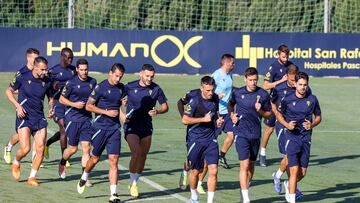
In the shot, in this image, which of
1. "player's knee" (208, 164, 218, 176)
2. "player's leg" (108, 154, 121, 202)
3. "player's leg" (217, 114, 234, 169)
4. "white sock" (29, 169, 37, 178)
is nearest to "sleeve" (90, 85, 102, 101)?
"player's leg" (108, 154, 121, 202)

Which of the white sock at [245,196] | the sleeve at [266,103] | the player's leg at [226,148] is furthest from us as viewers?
the player's leg at [226,148]

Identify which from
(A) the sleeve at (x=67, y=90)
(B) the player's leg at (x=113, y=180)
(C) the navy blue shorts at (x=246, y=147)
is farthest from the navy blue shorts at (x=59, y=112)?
(C) the navy blue shorts at (x=246, y=147)

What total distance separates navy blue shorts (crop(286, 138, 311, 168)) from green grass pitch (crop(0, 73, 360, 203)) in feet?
4.12

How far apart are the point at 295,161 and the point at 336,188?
9.07ft

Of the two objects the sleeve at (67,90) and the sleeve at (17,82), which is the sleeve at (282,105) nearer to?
the sleeve at (67,90)

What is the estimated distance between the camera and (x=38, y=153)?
59.1ft

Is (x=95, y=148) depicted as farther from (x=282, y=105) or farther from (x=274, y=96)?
(x=274, y=96)

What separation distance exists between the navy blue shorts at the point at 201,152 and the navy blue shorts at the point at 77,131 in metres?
2.68

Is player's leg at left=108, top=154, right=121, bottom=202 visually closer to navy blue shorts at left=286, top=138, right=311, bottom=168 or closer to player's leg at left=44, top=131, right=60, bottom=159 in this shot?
navy blue shorts at left=286, top=138, right=311, bottom=168

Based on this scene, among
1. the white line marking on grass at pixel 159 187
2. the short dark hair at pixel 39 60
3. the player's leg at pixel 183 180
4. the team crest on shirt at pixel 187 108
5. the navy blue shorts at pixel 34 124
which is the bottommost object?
the white line marking on grass at pixel 159 187

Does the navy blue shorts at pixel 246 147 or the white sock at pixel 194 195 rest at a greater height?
the navy blue shorts at pixel 246 147

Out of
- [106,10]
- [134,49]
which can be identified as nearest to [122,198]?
[134,49]

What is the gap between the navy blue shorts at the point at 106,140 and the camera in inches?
667

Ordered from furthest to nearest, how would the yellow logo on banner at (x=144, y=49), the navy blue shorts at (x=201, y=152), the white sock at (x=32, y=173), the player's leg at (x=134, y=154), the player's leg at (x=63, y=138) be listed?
the yellow logo on banner at (x=144, y=49), the player's leg at (x=63, y=138), the white sock at (x=32, y=173), the player's leg at (x=134, y=154), the navy blue shorts at (x=201, y=152)
